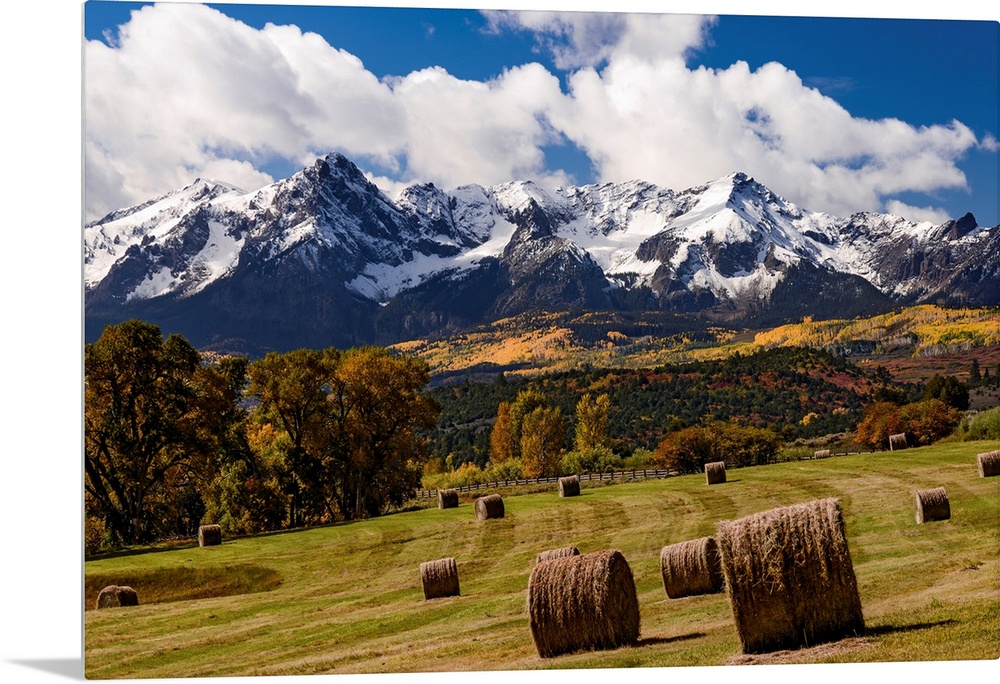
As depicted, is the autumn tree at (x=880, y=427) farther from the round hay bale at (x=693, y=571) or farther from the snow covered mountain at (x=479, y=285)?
the round hay bale at (x=693, y=571)

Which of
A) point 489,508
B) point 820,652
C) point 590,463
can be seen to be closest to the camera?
point 820,652

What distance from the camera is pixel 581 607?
43.2 ft

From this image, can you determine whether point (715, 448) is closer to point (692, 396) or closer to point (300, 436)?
point (300, 436)

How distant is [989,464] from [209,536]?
18307 millimetres

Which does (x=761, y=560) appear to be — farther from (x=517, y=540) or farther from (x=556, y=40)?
(x=517, y=540)

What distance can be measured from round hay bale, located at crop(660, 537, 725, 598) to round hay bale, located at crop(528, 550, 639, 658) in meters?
3.05

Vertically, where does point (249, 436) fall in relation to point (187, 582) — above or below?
above

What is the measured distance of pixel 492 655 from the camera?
1398cm

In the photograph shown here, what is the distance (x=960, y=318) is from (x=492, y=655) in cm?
5657

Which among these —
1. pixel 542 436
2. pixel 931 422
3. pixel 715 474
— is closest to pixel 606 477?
pixel 715 474

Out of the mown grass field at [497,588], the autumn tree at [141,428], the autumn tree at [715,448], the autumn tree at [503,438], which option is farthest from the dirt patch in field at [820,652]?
the autumn tree at [503,438]

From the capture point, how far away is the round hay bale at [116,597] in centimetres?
1878

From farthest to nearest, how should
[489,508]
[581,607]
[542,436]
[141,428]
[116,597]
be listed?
[542,436] → [489,508] → [141,428] → [116,597] → [581,607]

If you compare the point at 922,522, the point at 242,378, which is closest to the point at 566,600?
the point at 922,522
